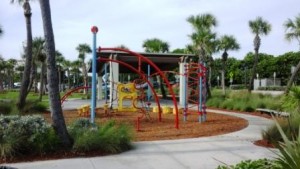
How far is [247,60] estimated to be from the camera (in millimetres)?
89375

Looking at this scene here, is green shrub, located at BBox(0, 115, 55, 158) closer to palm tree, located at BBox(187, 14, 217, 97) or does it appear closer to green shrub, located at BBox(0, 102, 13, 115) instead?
green shrub, located at BBox(0, 102, 13, 115)

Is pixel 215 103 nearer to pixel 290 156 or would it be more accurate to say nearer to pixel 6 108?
pixel 6 108

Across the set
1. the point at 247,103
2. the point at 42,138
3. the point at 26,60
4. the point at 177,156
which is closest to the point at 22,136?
the point at 42,138

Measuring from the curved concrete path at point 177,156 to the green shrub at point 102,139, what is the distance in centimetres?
29

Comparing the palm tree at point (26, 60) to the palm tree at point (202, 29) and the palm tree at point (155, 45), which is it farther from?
the palm tree at point (155, 45)

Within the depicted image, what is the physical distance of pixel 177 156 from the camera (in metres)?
9.15

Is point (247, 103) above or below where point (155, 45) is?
below

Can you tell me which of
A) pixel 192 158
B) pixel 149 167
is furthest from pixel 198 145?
pixel 149 167

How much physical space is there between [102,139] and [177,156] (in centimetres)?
165

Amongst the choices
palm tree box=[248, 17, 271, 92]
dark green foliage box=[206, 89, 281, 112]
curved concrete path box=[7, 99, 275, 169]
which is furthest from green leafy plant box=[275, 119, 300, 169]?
palm tree box=[248, 17, 271, 92]

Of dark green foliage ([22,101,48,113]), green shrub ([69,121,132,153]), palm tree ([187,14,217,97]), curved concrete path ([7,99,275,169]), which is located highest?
palm tree ([187,14,217,97])

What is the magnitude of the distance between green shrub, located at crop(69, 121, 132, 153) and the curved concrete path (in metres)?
0.29

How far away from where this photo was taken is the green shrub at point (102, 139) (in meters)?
9.41

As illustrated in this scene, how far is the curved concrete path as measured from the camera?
8.25 metres
